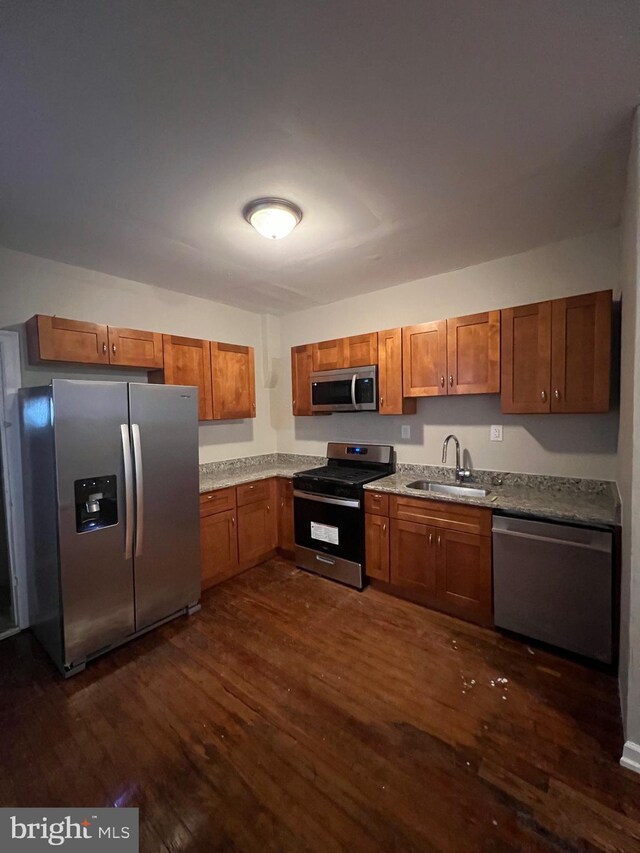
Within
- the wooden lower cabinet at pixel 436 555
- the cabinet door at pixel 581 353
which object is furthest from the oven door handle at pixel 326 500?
the cabinet door at pixel 581 353

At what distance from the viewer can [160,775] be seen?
4.76 feet

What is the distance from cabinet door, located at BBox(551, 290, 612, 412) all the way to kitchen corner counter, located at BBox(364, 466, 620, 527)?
0.60 meters

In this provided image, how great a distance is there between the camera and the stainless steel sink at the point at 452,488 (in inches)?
106

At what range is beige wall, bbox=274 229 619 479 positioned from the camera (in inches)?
93.1

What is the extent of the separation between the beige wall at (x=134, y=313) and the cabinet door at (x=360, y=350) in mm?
1272

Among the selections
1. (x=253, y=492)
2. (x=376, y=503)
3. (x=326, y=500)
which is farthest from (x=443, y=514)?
(x=253, y=492)

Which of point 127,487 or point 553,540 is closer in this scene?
point 553,540

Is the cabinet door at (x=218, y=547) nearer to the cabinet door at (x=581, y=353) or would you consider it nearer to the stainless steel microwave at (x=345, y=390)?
the stainless steel microwave at (x=345, y=390)

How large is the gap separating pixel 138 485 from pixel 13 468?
100 cm

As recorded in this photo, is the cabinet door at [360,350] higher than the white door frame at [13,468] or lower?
higher

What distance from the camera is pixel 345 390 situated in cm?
321

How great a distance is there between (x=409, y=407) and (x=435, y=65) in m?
2.24

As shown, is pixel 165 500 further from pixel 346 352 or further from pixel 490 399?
pixel 490 399

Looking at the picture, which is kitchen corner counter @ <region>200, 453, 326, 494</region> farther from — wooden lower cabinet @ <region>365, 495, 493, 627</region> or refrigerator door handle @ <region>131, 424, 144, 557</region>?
wooden lower cabinet @ <region>365, 495, 493, 627</region>
